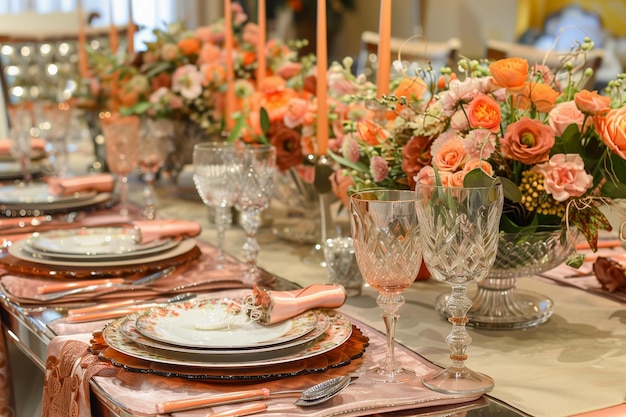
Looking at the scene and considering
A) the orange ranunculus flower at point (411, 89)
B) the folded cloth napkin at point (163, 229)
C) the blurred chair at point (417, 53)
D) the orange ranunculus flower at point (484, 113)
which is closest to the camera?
the orange ranunculus flower at point (484, 113)

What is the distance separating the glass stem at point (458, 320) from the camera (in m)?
0.94

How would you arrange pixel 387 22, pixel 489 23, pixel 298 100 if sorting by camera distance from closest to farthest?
pixel 387 22
pixel 298 100
pixel 489 23

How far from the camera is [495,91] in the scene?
1195mm

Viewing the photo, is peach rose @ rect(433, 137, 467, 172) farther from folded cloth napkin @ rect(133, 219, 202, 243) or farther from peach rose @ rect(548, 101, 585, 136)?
folded cloth napkin @ rect(133, 219, 202, 243)

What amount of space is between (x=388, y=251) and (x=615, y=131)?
13.3 inches

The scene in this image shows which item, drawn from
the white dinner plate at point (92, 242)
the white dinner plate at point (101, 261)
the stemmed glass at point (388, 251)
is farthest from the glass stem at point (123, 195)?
the stemmed glass at point (388, 251)

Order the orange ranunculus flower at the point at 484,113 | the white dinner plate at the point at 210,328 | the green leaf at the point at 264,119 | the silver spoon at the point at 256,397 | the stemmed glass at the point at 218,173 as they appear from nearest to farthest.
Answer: the silver spoon at the point at 256,397 → the white dinner plate at the point at 210,328 → the orange ranunculus flower at the point at 484,113 → the stemmed glass at the point at 218,173 → the green leaf at the point at 264,119

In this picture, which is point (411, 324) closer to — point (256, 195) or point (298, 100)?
point (256, 195)

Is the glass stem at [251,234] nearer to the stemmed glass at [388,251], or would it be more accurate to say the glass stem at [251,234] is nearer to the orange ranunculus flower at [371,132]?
the orange ranunculus flower at [371,132]

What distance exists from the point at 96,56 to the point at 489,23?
141 inches

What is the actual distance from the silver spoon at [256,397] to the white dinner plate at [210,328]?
72mm

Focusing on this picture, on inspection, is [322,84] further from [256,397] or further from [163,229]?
[256,397]

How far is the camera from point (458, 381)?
3.09 feet

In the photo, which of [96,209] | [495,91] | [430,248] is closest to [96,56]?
[96,209]
